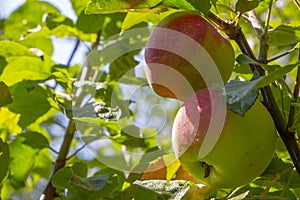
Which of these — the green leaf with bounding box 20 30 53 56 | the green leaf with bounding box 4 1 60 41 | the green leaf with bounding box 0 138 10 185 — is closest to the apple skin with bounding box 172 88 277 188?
the green leaf with bounding box 0 138 10 185

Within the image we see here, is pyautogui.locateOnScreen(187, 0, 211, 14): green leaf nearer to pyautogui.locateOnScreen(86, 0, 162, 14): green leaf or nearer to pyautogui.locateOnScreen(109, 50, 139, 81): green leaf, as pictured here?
pyautogui.locateOnScreen(86, 0, 162, 14): green leaf

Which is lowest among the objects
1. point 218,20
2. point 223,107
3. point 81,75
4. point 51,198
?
point 51,198

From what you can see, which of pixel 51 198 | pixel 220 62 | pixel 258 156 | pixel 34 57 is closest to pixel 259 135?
pixel 258 156

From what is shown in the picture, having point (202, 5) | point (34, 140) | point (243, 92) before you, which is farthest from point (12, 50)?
point (243, 92)

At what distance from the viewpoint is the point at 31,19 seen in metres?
1.75

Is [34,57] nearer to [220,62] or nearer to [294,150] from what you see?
[220,62]

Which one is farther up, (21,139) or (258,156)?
(258,156)

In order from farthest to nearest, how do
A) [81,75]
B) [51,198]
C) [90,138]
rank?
[81,75], [90,138], [51,198]

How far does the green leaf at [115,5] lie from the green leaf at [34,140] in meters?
0.56

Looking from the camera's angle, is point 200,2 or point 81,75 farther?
point 81,75

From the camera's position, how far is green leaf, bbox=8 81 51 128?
1363mm

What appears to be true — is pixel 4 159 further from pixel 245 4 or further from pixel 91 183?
pixel 245 4

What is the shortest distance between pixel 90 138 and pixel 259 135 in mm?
564

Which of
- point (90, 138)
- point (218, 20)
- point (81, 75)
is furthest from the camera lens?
point (81, 75)
